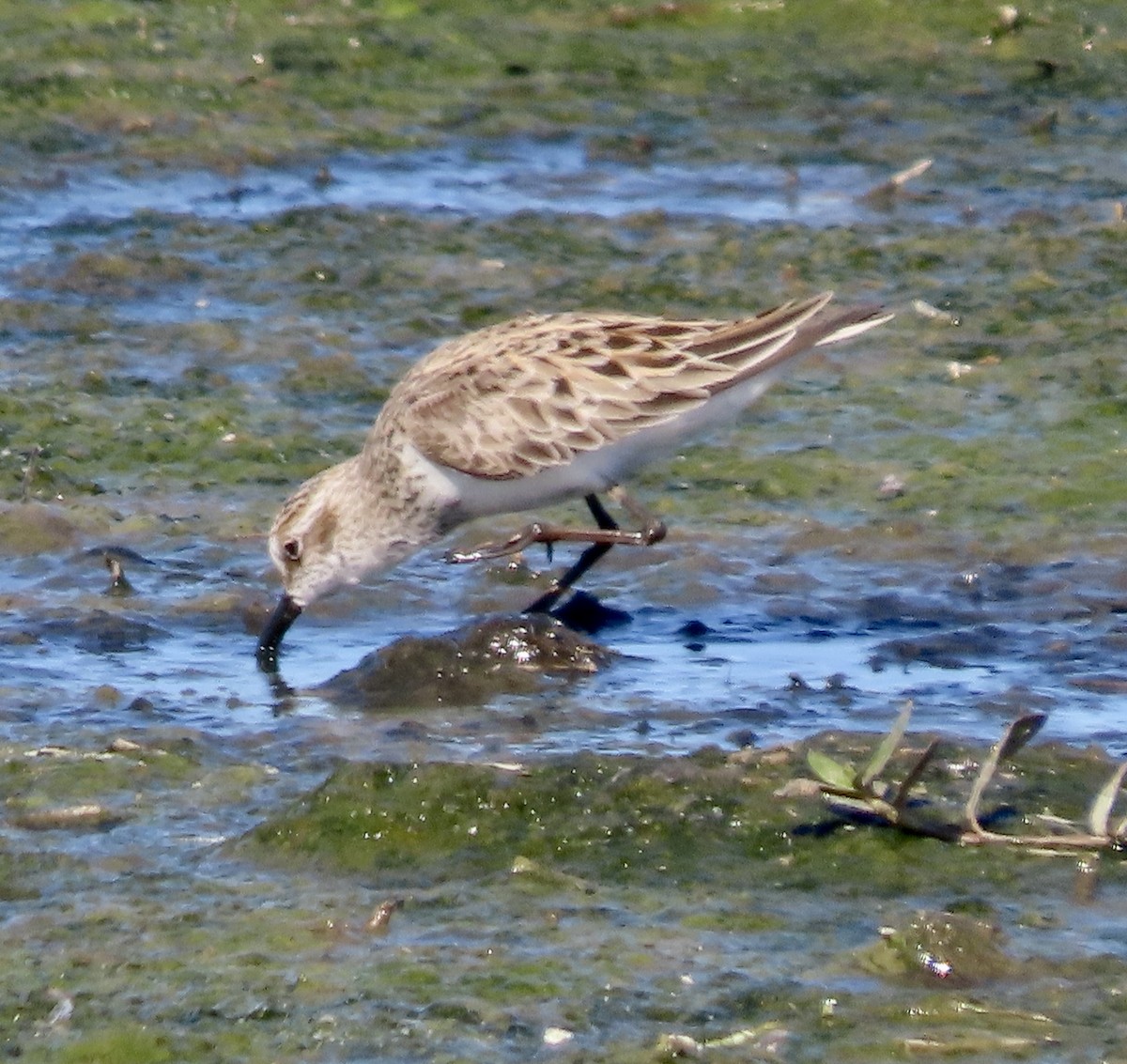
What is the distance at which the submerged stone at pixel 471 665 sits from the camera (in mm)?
6551

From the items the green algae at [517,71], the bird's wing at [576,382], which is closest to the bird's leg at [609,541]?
the bird's wing at [576,382]

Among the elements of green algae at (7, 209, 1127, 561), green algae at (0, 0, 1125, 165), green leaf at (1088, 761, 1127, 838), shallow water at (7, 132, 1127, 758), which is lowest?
shallow water at (7, 132, 1127, 758)

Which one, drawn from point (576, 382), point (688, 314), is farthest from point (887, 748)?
point (688, 314)

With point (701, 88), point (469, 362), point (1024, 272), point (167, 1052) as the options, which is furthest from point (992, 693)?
point (701, 88)

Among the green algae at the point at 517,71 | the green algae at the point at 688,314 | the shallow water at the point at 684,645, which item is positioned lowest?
the shallow water at the point at 684,645

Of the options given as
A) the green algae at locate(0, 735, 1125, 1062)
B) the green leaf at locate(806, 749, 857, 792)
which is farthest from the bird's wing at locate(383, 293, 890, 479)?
the green leaf at locate(806, 749, 857, 792)

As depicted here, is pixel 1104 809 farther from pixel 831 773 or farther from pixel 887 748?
pixel 831 773

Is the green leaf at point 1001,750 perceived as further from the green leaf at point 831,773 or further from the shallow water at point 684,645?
the shallow water at point 684,645

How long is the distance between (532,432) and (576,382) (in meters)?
0.23

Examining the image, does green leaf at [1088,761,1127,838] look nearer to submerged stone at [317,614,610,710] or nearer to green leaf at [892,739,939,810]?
green leaf at [892,739,939,810]

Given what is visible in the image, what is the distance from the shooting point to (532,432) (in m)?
7.09

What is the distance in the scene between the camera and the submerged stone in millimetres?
6551

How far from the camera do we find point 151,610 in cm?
720

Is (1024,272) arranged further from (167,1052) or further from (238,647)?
(167,1052)
